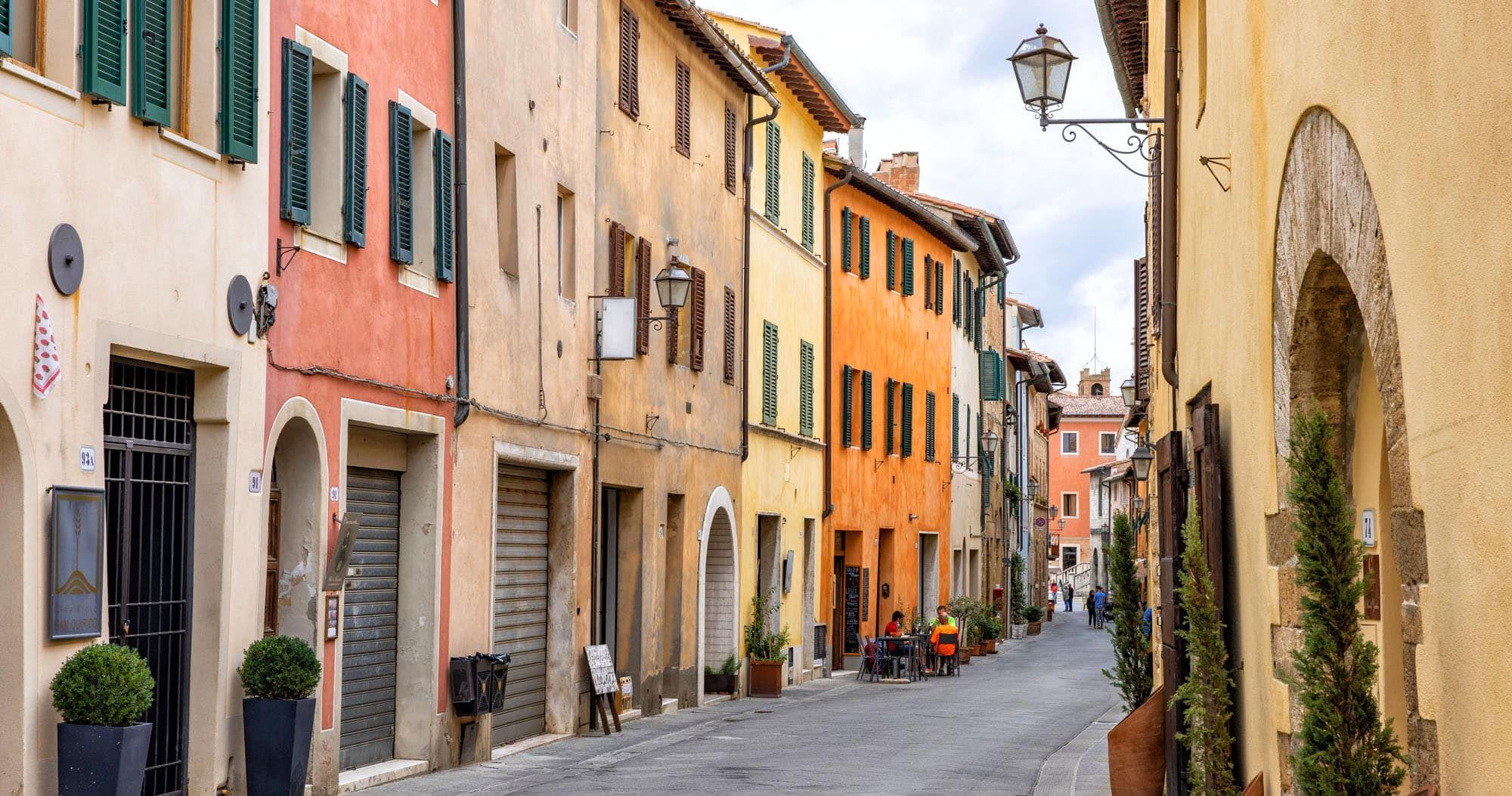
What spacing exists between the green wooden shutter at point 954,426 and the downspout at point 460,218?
87.5 ft

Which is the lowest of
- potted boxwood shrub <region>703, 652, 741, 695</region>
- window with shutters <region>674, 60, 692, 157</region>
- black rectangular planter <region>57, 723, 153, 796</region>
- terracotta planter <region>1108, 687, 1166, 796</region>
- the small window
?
potted boxwood shrub <region>703, 652, 741, 695</region>

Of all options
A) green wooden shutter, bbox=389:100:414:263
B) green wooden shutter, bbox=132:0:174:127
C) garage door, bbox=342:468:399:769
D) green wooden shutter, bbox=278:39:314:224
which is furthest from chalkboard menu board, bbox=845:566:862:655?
green wooden shutter, bbox=132:0:174:127

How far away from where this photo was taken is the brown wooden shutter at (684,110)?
22.0m

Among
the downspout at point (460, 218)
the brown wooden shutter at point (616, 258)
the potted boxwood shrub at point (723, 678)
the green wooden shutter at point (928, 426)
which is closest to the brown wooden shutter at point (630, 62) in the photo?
the brown wooden shutter at point (616, 258)

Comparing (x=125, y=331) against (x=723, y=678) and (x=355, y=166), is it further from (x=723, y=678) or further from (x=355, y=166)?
(x=723, y=678)

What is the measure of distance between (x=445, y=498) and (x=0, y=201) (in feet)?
21.2

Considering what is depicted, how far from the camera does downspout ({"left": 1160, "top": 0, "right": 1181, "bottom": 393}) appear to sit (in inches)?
510

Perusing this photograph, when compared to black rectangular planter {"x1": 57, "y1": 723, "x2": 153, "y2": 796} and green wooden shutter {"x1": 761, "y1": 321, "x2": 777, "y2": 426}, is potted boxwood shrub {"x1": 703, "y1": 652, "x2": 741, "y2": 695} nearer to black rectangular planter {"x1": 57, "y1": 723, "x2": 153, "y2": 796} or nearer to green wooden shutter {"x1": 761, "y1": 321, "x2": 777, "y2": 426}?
green wooden shutter {"x1": 761, "y1": 321, "x2": 777, "y2": 426}

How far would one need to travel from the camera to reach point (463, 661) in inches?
587

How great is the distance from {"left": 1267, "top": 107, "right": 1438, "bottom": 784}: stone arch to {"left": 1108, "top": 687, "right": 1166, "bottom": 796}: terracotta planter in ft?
15.1

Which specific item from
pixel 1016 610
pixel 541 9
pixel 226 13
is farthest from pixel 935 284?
pixel 226 13

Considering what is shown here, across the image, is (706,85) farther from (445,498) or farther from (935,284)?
(935,284)

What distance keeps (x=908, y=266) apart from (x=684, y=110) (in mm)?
15058

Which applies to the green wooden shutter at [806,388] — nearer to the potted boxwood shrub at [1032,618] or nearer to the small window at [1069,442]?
the potted boxwood shrub at [1032,618]
